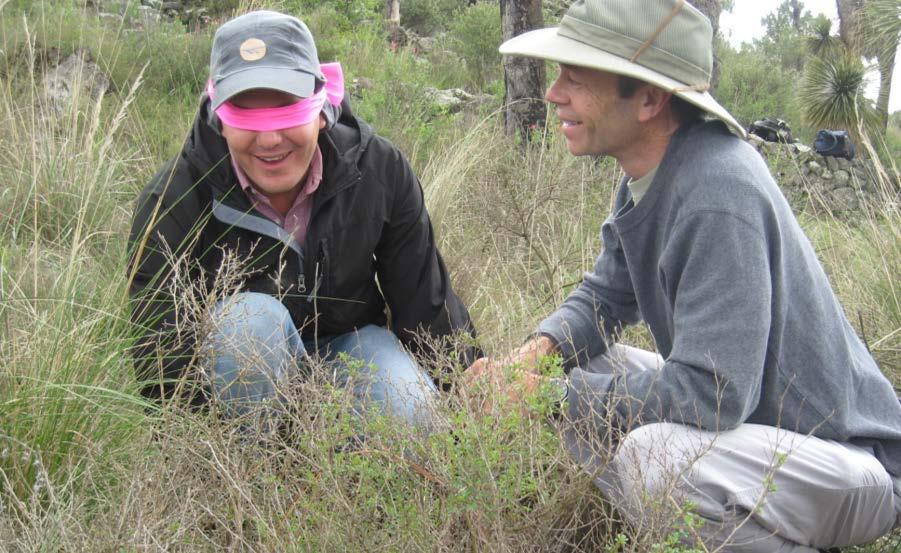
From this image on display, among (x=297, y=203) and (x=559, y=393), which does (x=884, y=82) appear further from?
(x=559, y=393)

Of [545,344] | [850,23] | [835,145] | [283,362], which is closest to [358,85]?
[545,344]

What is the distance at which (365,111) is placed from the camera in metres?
6.00

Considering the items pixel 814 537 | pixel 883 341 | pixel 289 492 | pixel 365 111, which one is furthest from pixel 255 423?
pixel 365 111

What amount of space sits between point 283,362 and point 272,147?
0.74 metres

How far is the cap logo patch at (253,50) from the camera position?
8.85 feet

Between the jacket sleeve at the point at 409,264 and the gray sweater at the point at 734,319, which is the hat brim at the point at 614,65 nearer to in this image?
the gray sweater at the point at 734,319

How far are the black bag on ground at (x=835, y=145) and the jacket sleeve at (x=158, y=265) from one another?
1292cm

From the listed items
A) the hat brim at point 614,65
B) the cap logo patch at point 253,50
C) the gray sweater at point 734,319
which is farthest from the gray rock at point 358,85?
the gray sweater at point 734,319

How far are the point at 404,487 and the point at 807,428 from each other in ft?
3.13

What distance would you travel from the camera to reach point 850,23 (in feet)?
62.0

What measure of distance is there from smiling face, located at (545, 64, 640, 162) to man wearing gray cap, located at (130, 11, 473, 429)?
0.68m

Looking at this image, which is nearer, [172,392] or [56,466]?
[56,466]

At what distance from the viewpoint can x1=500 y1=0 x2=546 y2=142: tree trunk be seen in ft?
20.9

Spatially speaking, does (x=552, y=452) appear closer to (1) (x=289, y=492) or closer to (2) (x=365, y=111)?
(1) (x=289, y=492)
